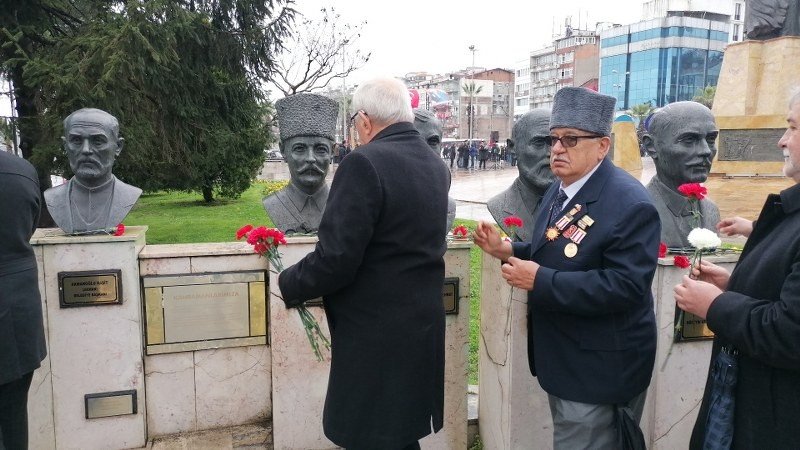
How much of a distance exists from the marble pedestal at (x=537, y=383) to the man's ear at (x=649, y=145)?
639 millimetres

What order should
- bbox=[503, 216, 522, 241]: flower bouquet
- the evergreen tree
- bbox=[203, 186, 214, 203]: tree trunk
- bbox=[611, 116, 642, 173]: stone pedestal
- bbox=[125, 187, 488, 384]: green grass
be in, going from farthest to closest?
bbox=[611, 116, 642, 173]: stone pedestal → bbox=[203, 186, 214, 203]: tree trunk → bbox=[125, 187, 488, 384]: green grass → the evergreen tree → bbox=[503, 216, 522, 241]: flower bouquet

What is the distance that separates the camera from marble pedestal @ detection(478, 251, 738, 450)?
309cm

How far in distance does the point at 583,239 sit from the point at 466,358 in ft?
5.51

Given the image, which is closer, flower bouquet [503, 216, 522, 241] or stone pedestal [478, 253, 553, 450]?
flower bouquet [503, 216, 522, 241]

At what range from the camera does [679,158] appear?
124 inches

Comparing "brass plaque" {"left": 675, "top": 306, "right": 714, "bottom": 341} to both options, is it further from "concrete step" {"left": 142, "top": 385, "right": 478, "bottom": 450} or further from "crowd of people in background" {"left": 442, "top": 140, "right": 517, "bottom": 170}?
"crowd of people in background" {"left": 442, "top": 140, "right": 517, "bottom": 170}

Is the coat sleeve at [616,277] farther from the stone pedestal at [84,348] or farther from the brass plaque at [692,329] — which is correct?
the stone pedestal at [84,348]

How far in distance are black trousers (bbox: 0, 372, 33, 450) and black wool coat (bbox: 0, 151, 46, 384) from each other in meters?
0.14

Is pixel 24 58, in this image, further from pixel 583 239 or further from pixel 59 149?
pixel 583 239

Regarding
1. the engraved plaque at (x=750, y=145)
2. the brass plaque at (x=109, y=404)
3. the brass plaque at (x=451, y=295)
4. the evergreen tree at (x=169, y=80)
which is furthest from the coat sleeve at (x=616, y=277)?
the engraved plaque at (x=750, y=145)

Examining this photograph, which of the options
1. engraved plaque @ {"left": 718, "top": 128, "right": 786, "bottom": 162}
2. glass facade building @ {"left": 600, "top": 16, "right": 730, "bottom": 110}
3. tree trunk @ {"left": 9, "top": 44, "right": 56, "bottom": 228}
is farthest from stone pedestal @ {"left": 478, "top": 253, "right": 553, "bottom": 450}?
glass facade building @ {"left": 600, "top": 16, "right": 730, "bottom": 110}

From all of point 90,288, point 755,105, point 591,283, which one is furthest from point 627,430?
point 755,105

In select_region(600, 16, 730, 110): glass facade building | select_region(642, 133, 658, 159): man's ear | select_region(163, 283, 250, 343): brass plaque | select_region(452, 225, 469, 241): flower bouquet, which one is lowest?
select_region(163, 283, 250, 343): brass plaque

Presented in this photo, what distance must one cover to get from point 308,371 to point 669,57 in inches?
2552
